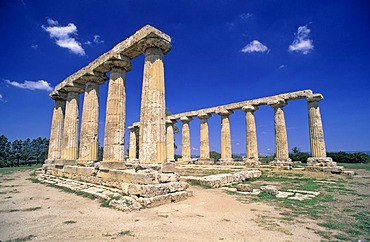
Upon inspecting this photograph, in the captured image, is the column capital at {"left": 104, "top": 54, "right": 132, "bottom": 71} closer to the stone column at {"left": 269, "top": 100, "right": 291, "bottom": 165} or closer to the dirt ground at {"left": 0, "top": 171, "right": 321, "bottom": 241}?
the dirt ground at {"left": 0, "top": 171, "right": 321, "bottom": 241}

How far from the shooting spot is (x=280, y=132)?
23.0m

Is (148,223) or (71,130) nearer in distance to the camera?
(148,223)

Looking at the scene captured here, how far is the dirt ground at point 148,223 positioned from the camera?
493cm

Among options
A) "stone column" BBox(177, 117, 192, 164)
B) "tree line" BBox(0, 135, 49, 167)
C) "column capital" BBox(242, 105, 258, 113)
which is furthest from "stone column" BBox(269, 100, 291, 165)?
"tree line" BBox(0, 135, 49, 167)

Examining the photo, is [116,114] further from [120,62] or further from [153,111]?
[153,111]

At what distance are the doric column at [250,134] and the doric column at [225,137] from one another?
2.33m

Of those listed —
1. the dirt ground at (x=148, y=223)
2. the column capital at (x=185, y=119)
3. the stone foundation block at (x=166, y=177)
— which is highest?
the column capital at (x=185, y=119)

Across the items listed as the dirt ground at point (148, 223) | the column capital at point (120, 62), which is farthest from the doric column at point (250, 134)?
the dirt ground at point (148, 223)

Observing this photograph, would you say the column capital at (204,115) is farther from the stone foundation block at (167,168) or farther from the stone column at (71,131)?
the stone foundation block at (167,168)

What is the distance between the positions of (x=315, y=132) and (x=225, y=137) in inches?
391

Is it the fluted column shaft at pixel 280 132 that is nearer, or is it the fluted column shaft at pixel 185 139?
the fluted column shaft at pixel 280 132

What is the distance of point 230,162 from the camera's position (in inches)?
1016

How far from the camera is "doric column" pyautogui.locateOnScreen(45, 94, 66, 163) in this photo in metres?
18.7

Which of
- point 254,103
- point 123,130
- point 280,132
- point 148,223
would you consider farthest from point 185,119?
point 148,223
